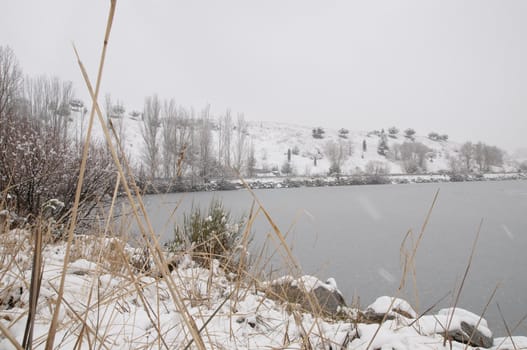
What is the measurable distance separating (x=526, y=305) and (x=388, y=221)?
526cm

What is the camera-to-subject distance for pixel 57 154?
4.00 m

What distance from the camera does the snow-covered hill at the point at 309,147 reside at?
32.2 meters

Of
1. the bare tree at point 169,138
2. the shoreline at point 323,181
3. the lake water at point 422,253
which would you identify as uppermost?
the bare tree at point 169,138

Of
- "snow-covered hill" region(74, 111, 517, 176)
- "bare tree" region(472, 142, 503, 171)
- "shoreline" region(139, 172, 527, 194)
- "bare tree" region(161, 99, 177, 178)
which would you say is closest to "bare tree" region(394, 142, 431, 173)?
"snow-covered hill" region(74, 111, 517, 176)

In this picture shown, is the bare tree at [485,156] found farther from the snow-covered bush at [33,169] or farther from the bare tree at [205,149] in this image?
the snow-covered bush at [33,169]

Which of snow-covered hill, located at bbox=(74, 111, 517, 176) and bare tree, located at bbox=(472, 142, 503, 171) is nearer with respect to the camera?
snow-covered hill, located at bbox=(74, 111, 517, 176)

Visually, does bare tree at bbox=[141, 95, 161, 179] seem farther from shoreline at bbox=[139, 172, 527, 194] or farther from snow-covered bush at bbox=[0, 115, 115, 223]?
snow-covered bush at bbox=[0, 115, 115, 223]

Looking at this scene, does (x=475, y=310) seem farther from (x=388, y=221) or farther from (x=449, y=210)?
(x=449, y=210)

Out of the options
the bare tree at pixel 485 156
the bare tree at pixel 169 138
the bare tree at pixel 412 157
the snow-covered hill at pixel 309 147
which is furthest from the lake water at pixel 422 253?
the bare tree at pixel 485 156

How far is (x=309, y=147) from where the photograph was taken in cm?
4397

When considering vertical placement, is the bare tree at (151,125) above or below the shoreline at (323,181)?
above

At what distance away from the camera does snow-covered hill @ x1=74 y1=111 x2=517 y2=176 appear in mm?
32219

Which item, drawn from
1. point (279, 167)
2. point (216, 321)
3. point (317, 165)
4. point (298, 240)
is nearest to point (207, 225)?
point (216, 321)

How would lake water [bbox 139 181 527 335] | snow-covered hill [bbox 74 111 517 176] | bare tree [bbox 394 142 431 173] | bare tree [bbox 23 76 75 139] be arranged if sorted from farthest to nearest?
bare tree [bbox 394 142 431 173] < snow-covered hill [bbox 74 111 517 176] < bare tree [bbox 23 76 75 139] < lake water [bbox 139 181 527 335]
